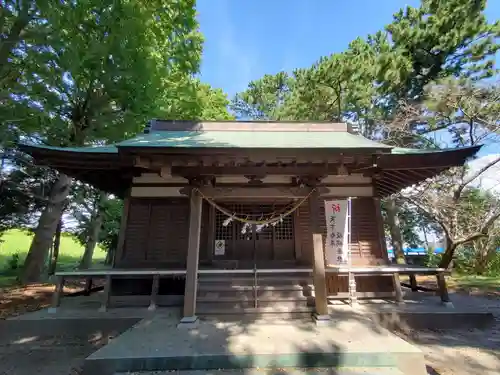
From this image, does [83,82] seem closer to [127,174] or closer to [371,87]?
[127,174]

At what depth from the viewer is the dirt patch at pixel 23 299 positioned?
22.9ft

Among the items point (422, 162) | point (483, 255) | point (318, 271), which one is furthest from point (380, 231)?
point (483, 255)

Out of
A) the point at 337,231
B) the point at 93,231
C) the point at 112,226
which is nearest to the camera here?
the point at 337,231

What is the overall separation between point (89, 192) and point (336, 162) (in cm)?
1572

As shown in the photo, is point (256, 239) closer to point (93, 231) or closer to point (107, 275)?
point (107, 275)

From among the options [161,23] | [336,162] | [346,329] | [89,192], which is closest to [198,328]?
[346,329]

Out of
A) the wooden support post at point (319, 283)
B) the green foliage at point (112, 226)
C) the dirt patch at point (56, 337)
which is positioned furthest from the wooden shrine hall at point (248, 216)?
the green foliage at point (112, 226)

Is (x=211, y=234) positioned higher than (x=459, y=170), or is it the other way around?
(x=459, y=170)

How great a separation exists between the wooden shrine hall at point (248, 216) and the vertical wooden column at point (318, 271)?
0.06 ft

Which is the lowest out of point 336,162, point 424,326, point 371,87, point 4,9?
point 424,326

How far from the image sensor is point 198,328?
4.76m

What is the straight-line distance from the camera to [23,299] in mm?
8148

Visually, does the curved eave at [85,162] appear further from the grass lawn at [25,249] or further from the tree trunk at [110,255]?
the grass lawn at [25,249]

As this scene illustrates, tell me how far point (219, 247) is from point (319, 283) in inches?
114
